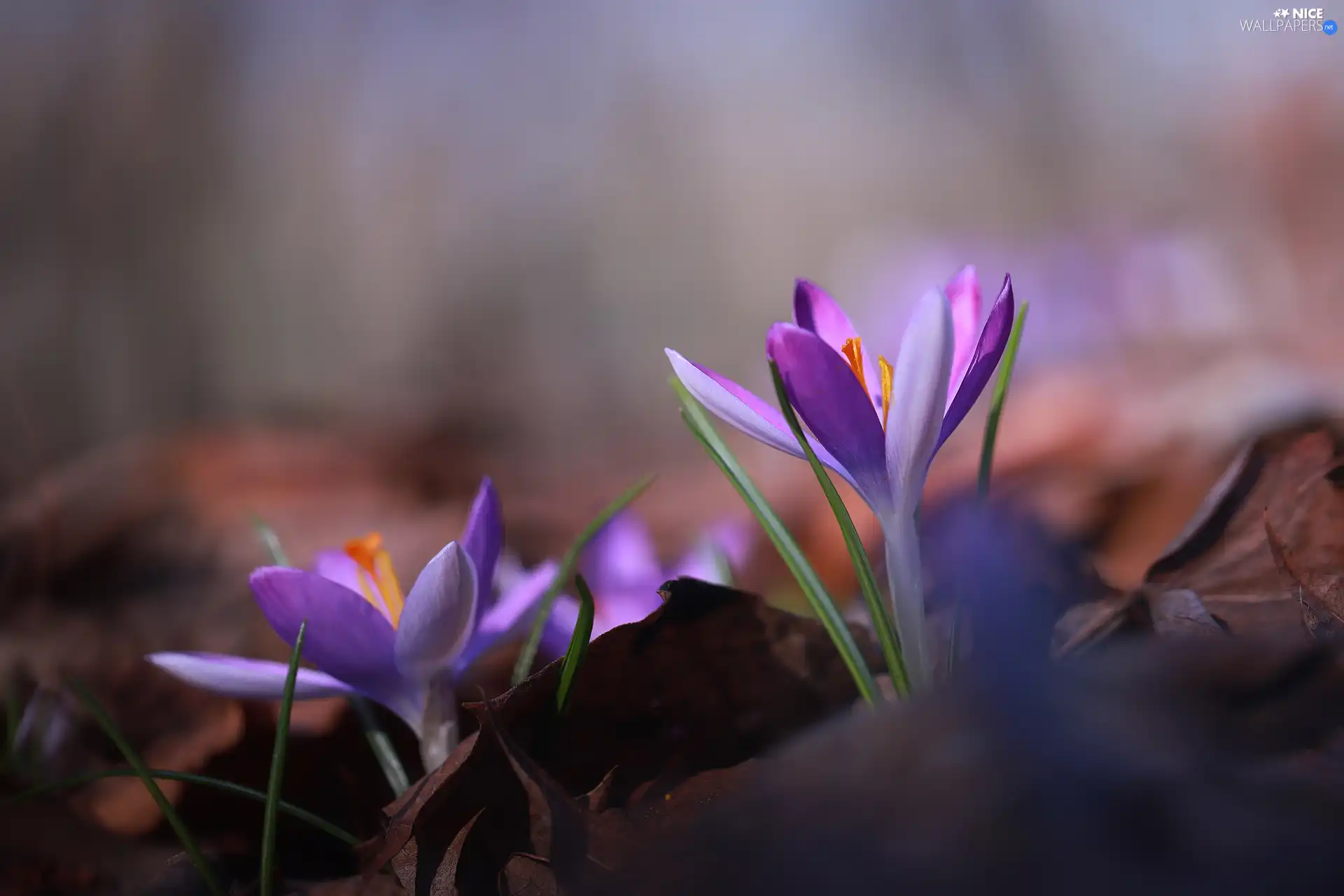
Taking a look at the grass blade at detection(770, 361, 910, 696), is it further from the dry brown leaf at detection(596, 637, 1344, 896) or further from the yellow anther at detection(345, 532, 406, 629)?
the yellow anther at detection(345, 532, 406, 629)

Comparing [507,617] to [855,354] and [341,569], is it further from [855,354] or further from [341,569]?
[855,354]

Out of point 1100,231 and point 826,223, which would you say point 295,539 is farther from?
point 826,223

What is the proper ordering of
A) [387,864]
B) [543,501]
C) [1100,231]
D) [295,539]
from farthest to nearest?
[1100,231]
[543,501]
[295,539]
[387,864]

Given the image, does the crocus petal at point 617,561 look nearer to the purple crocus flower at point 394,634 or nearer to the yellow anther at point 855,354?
the purple crocus flower at point 394,634

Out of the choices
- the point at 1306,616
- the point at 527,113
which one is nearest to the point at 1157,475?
the point at 1306,616

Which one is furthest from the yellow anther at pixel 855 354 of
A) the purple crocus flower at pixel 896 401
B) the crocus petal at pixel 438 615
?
the crocus petal at pixel 438 615
